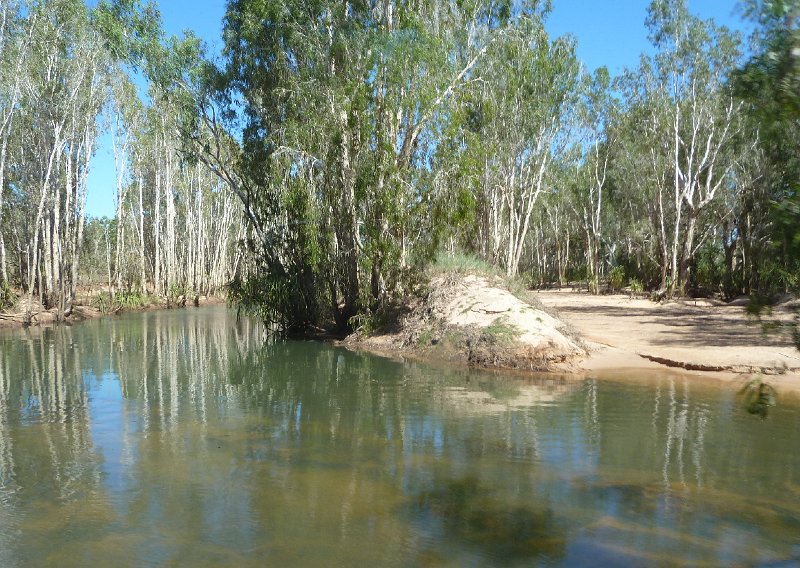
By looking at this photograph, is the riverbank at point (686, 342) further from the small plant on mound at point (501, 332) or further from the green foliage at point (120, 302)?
the green foliage at point (120, 302)

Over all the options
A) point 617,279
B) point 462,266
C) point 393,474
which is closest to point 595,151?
point 617,279

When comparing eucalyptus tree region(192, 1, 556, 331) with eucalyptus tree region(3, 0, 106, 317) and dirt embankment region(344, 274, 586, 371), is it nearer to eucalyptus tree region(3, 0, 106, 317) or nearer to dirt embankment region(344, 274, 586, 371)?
dirt embankment region(344, 274, 586, 371)

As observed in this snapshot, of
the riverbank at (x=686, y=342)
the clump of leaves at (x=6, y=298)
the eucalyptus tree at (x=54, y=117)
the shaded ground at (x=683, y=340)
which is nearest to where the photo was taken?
the riverbank at (x=686, y=342)

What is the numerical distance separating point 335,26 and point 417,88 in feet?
10.1

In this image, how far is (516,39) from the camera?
19672mm

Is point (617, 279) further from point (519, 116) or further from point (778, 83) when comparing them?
point (778, 83)

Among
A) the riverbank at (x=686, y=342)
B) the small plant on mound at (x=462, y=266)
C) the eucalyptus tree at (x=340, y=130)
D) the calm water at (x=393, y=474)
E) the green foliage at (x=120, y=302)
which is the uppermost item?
the eucalyptus tree at (x=340, y=130)

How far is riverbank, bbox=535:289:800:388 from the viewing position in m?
13.2

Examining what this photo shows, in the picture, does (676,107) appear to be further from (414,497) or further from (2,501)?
(2,501)

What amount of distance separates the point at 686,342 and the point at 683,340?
0.37m

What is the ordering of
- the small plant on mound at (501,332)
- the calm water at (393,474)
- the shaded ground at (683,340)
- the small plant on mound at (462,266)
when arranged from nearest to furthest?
the calm water at (393,474) → the shaded ground at (683,340) → the small plant on mound at (501,332) → the small plant on mound at (462,266)

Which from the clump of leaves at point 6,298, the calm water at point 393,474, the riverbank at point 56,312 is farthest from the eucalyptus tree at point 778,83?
the clump of leaves at point 6,298

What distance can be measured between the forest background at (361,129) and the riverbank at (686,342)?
190cm

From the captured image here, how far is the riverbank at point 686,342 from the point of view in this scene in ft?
43.3
